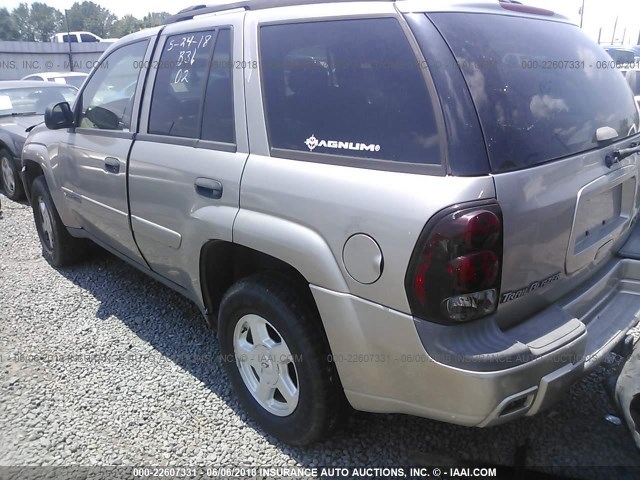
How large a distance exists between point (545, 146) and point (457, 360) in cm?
90

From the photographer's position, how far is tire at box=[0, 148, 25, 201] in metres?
7.23

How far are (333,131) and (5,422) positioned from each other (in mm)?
2384

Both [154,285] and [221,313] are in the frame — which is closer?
[221,313]

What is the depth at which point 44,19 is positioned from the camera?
66188 millimetres

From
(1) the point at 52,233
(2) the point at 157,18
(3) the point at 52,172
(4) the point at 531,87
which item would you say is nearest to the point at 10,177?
(1) the point at 52,233

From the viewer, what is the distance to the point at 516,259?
193cm

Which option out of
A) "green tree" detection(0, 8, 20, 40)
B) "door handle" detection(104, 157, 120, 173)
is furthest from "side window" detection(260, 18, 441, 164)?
"green tree" detection(0, 8, 20, 40)

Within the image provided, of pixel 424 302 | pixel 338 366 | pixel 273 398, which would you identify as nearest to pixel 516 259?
pixel 424 302

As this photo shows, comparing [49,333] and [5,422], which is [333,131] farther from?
[49,333]

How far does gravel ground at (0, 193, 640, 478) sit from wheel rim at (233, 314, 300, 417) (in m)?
0.21

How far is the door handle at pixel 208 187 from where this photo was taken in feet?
8.40

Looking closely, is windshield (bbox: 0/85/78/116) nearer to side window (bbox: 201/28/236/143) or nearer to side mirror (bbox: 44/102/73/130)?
side mirror (bbox: 44/102/73/130)

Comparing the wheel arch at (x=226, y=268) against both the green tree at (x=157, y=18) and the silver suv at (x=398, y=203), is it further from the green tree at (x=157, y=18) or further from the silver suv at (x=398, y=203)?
the green tree at (x=157, y=18)

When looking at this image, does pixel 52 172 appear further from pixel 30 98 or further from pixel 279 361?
pixel 30 98
